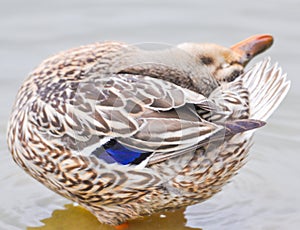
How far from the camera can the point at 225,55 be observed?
17.4 ft

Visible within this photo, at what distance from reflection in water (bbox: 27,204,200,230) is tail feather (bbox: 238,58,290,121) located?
3.40 feet

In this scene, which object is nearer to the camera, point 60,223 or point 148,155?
point 148,155

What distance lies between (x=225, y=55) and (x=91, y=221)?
5.50 feet

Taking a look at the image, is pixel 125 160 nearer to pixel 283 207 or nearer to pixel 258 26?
pixel 283 207

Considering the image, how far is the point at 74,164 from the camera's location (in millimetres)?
4980

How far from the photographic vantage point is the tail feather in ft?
18.2

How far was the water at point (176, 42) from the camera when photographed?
589 cm

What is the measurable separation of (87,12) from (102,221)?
2954 millimetres

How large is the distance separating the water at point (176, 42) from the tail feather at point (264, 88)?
0.86 meters

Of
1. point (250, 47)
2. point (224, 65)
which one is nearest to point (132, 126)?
point (224, 65)

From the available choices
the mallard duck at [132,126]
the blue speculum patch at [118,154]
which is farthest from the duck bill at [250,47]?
the blue speculum patch at [118,154]

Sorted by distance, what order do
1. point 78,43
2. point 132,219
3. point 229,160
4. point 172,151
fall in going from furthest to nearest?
point 78,43 → point 132,219 → point 229,160 → point 172,151

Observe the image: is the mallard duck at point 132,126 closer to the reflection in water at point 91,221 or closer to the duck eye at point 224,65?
the duck eye at point 224,65

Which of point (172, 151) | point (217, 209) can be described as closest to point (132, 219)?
point (217, 209)
